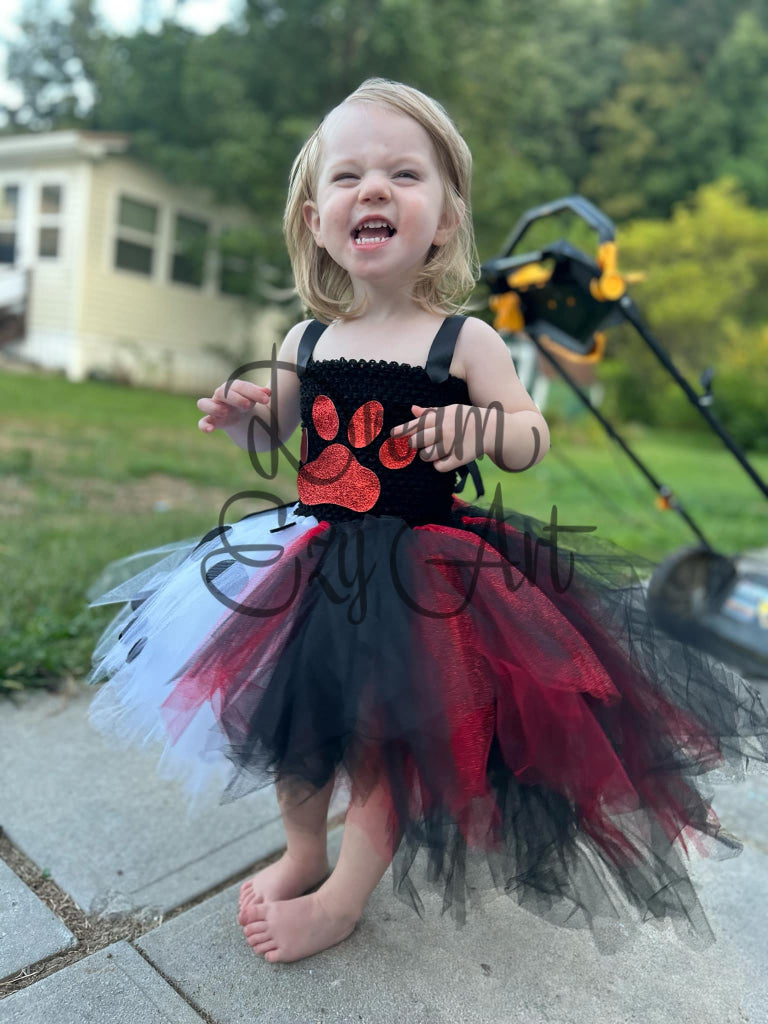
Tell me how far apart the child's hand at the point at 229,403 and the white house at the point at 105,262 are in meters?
11.7

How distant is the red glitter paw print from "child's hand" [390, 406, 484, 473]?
0.07 m

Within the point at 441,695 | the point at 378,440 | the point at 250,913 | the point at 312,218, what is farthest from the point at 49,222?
the point at 441,695

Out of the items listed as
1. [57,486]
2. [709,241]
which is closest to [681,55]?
[709,241]

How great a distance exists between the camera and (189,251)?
45.0 ft

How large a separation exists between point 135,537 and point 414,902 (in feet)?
9.02

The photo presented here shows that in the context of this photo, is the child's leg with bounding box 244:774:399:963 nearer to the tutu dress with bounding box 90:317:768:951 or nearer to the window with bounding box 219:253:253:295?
the tutu dress with bounding box 90:317:768:951

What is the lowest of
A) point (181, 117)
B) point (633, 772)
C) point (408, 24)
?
point (633, 772)

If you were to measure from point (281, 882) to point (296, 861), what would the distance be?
0.04 meters

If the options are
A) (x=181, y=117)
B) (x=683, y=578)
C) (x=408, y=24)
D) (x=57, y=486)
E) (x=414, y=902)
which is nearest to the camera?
(x=414, y=902)

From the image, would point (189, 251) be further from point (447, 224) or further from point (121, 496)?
point (447, 224)

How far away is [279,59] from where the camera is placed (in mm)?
12570

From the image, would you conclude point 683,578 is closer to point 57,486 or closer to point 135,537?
point 135,537

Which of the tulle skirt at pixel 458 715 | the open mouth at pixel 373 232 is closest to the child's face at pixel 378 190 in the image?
the open mouth at pixel 373 232

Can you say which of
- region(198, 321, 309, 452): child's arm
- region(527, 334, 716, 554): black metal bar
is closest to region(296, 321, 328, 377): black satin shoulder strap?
region(198, 321, 309, 452): child's arm
